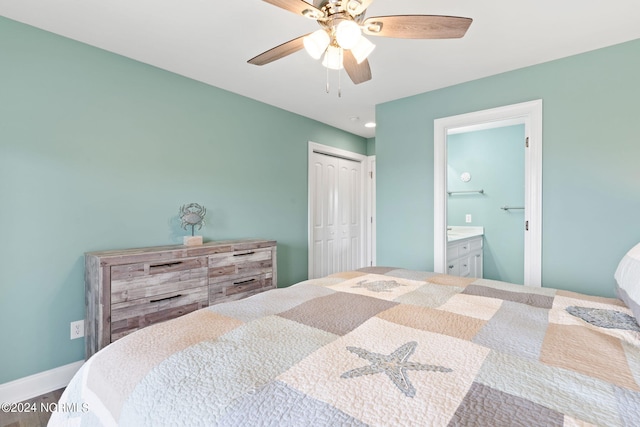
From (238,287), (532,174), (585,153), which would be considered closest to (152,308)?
(238,287)

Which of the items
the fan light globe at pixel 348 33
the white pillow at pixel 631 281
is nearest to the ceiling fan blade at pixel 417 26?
the fan light globe at pixel 348 33

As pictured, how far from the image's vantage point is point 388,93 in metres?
3.04

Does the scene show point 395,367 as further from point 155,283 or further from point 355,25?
point 155,283

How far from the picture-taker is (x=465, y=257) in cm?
356

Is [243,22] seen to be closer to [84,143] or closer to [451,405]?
[84,143]

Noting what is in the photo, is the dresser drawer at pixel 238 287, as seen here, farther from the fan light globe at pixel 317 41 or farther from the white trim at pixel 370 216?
the white trim at pixel 370 216

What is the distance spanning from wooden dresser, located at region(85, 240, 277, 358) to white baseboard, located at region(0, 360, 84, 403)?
0.20 m

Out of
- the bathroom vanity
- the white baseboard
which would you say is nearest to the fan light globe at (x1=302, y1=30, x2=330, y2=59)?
the bathroom vanity

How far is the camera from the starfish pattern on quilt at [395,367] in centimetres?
71

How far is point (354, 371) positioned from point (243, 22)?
204 centimetres

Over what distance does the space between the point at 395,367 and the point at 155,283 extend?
1.91 meters

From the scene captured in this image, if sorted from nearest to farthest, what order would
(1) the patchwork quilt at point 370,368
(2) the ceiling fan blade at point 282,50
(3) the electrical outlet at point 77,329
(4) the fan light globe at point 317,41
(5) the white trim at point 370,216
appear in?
(1) the patchwork quilt at point 370,368 < (4) the fan light globe at point 317,41 < (2) the ceiling fan blade at point 282,50 < (3) the electrical outlet at point 77,329 < (5) the white trim at point 370,216

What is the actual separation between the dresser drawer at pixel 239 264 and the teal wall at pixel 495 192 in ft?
9.77

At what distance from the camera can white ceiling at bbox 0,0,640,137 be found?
176cm
